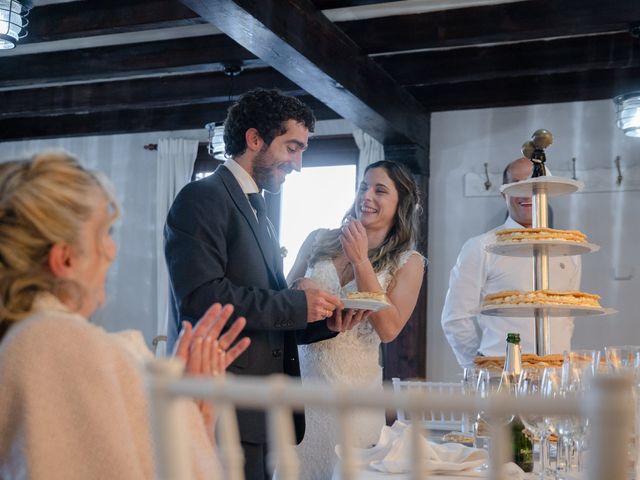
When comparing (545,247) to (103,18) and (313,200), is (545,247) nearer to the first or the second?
(103,18)

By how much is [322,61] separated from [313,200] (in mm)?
2352

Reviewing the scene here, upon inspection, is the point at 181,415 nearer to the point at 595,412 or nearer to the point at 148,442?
the point at 595,412

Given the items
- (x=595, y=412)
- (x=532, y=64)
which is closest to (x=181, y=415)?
(x=595, y=412)

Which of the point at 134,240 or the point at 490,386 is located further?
the point at 134,240

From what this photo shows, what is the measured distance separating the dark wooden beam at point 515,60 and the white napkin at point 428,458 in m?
3.82

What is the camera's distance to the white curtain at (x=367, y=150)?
668 cm

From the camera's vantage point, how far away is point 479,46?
18.9ft

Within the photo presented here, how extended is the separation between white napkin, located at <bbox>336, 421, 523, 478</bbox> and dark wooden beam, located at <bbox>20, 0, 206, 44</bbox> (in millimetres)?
3073

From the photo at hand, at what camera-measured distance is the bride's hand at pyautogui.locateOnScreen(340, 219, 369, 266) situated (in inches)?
126

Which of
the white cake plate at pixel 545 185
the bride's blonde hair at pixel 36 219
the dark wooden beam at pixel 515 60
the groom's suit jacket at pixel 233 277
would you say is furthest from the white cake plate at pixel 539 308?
the dark wooden beam at pixel 515 60

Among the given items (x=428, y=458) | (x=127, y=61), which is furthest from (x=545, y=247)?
(x=127, y=61)

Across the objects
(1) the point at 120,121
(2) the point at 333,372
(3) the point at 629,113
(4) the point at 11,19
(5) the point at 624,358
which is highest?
(1) the point at 120,121

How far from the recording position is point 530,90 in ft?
20.5

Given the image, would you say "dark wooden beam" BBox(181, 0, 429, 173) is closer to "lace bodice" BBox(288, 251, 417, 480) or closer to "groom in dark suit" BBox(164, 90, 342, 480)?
"groom in dark suit" BBox(164, 90, 342, 480)
